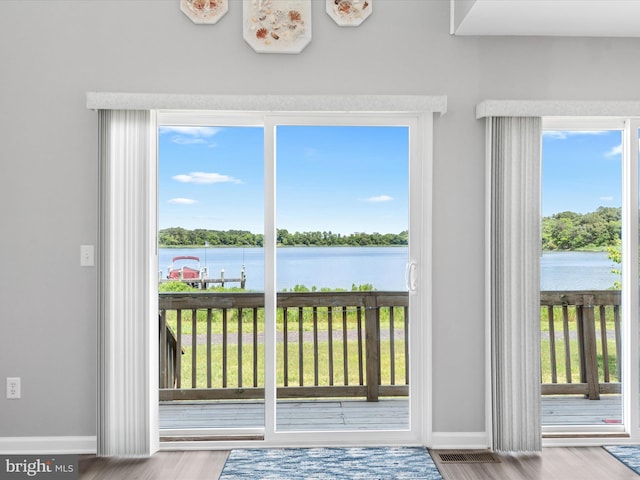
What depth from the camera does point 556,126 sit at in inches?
135

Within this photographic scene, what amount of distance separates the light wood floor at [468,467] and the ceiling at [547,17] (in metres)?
2.43

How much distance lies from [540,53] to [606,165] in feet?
2.64

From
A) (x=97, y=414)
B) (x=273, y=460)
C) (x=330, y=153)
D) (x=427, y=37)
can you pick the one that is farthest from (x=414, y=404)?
(x=427, y=37)

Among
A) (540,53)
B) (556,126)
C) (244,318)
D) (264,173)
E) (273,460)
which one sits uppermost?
(540,53)

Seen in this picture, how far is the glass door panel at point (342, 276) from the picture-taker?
11.1ft

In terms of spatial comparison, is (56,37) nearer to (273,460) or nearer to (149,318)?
(149,318)

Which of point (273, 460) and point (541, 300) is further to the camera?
point (541, 300)

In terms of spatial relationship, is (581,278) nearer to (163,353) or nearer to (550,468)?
(550,468)

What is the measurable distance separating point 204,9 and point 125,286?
1.65 m

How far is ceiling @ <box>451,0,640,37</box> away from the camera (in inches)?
114

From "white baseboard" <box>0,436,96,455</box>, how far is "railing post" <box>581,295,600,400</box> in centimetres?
298

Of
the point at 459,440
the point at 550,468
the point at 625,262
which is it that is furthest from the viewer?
the point at 625,262

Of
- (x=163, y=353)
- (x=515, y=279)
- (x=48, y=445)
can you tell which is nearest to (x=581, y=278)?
(x=515, y=279)

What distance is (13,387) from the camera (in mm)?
3250
